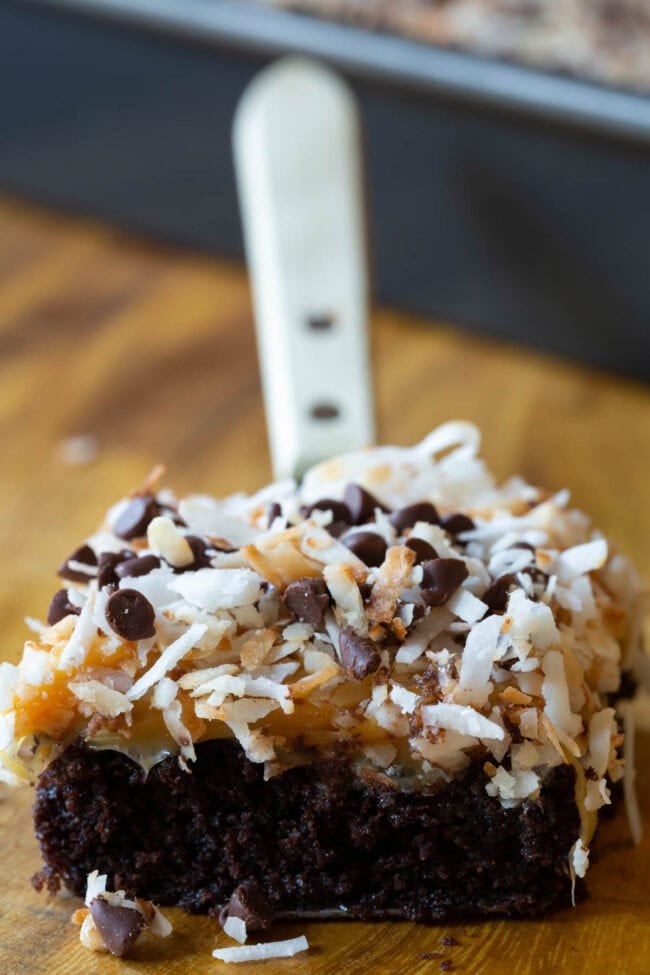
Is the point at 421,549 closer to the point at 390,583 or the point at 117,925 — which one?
the point at 390,583

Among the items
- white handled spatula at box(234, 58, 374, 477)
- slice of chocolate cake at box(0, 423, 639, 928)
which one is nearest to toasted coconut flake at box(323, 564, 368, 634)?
slice of chocolate cake at box(0, 423, 639, 928)

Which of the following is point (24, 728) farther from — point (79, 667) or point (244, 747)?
point (244, 747)

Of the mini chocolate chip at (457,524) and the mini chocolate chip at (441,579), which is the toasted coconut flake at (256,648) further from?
the mini chocolate chip at (457,524)

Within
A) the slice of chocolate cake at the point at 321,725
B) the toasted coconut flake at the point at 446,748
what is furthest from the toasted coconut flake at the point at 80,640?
the toasted coconut flake at the point at 446,748

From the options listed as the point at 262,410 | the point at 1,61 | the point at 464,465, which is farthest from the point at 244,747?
the point at 1,61

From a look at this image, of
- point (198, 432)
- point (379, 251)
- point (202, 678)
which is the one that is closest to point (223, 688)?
point (202, 678)
